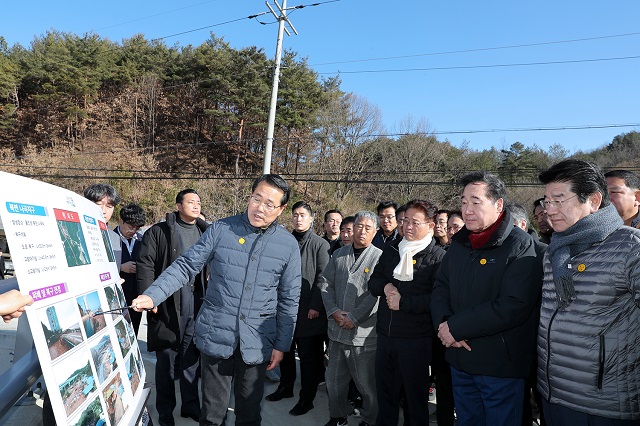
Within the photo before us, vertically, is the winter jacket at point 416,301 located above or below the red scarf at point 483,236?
below

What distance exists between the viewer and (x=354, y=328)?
12.0 ft

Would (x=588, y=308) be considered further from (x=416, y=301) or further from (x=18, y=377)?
(x=18, y=377)

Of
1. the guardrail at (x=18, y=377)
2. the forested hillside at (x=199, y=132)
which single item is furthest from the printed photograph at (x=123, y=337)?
the forested hillside at (x=199, y=132)

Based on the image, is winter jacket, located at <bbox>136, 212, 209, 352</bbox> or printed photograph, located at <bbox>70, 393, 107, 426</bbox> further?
winter jacket, located at <bbox>136, 212, 209, 352</bbox>

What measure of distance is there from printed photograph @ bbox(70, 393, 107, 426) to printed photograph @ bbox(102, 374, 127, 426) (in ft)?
0.17

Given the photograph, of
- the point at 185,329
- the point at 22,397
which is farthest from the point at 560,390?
the point at 185,329

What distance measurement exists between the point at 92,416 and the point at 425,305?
2273 millimetres

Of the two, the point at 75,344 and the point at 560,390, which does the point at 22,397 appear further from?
the point at 560,390

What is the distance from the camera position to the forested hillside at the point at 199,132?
2683 cm

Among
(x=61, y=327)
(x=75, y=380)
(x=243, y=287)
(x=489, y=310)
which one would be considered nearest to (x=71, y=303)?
(x=61, y=327)

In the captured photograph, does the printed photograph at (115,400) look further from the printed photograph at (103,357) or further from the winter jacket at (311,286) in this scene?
the winter jacket at (311,286)

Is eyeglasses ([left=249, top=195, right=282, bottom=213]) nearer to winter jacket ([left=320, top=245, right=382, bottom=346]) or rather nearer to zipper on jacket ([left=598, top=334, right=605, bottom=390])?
winter jacket ([left=320, top=245, right=382, bottom=346])

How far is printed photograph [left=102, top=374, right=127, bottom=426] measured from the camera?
161 cm

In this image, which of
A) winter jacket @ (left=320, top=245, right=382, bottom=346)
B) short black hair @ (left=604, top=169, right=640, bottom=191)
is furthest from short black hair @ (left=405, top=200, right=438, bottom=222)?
short black hair @ (left=604, top=169, right=640, bottom=191)
